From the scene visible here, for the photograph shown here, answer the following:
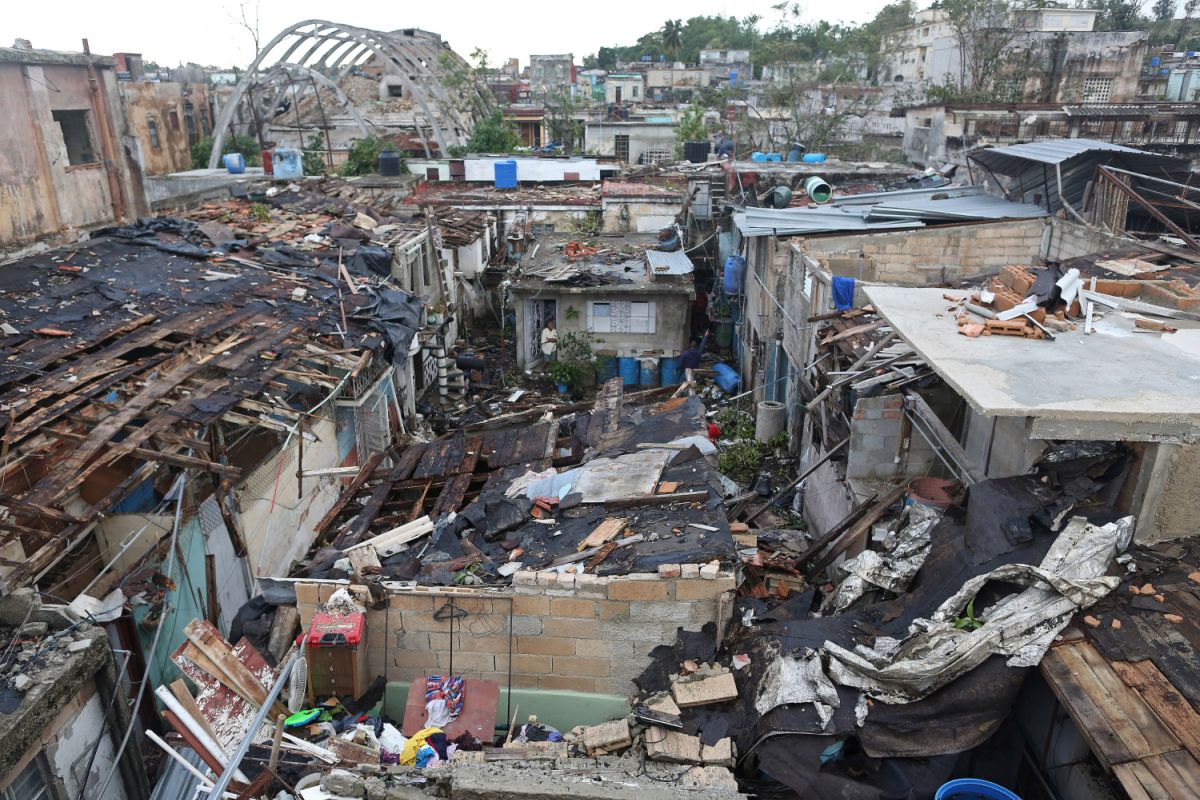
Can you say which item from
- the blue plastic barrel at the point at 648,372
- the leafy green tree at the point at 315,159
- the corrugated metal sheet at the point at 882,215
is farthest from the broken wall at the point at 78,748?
the leafy green tree at the point at 315,159

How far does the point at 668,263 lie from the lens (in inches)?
820

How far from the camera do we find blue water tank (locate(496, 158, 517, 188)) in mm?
27703

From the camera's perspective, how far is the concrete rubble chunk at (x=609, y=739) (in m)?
6.18

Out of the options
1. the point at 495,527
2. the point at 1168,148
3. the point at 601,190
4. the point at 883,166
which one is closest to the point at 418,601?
the point at 495,527

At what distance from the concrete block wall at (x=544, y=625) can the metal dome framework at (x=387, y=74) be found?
2736 centimetres

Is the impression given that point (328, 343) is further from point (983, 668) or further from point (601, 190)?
point (601, 190)

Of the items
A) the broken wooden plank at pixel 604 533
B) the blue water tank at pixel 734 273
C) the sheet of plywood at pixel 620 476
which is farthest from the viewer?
the blue water tank at pixel 734 273

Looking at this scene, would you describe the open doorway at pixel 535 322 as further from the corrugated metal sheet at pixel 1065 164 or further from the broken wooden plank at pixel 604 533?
the broken wooden plank at pixel 604 533

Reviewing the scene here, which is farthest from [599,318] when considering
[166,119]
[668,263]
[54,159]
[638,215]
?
[166,119]

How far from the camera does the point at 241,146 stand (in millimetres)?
33438

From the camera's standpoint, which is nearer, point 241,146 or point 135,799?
point 135,799

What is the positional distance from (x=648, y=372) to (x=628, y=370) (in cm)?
56

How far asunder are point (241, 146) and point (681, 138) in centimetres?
1952

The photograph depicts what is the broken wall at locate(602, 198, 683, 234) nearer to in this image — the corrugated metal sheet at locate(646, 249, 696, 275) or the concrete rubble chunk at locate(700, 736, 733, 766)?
the corrugated metal sheet at locate(646, 249, 696, 275)
